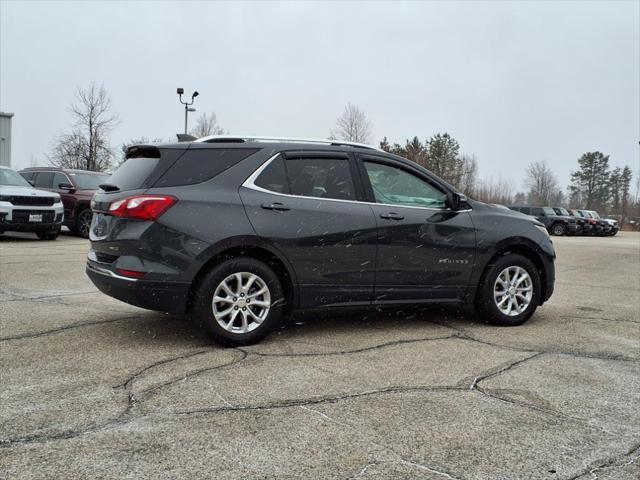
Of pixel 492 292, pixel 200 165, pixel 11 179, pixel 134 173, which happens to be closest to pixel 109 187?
pixel 134 173

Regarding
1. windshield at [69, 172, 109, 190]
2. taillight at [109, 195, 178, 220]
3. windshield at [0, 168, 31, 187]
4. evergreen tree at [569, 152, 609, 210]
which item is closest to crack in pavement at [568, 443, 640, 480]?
taillight at [109, 195, 178, 220]

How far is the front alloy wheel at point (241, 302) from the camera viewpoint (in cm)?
458

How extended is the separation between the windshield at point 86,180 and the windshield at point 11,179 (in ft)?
4.45

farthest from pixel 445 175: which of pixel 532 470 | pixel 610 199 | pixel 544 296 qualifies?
pixel 532 470

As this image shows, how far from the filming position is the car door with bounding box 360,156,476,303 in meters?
5.23

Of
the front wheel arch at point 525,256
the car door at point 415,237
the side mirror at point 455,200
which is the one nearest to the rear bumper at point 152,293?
the car door at point 415,237

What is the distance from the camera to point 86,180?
15.7 meters

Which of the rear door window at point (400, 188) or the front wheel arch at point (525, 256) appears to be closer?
the rear door window at point (400, 188)

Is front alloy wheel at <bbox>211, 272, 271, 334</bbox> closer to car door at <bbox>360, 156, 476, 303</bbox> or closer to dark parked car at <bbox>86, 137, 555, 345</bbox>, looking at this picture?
dark parked car at <bbox>86, 137, 555, 345</bbox>

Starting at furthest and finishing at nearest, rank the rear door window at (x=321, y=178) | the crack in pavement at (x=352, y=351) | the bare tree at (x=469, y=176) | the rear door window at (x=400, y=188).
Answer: the bare tree at (x=469, y=176) < the rear door window at (x=400, y=188) < the rear door window at (x=321, y=178) < the crack in pavement at (x=352, y=351)

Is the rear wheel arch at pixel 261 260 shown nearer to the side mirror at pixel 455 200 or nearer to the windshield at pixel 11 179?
the side mirror at pixel 455 200

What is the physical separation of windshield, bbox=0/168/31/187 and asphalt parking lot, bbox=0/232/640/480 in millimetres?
9138

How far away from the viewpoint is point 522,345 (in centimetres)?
512

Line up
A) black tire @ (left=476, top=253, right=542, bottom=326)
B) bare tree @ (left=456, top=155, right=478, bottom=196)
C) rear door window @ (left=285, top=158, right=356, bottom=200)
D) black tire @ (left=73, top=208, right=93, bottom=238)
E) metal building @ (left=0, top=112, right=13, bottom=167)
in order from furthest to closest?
bare tree @ (left=456, top=155, right=478, bottom=196) → metal building @ (left=0, top=112, right=13, bottom=167) → black tire @ (left=73, top=208, right=93, bottom=238) → black tire @ (left=476, top=253, right=542, bottom=326) → rear door window @ (left=285, top=158, right=356, bottom=200)
